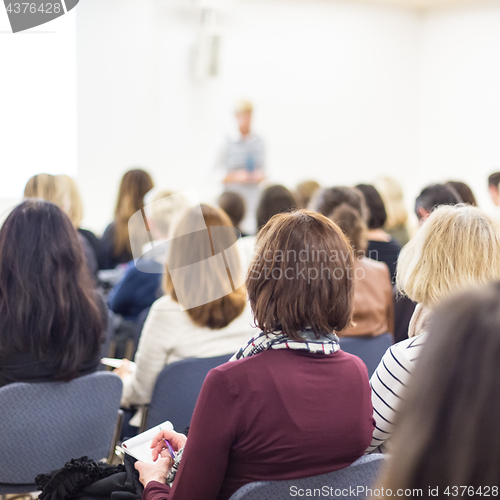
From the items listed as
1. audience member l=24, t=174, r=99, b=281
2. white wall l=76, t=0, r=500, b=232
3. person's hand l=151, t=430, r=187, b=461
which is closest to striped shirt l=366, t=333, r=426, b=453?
person's hand l=151, t=430, r=187, b=461

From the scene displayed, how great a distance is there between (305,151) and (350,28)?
5.67ft

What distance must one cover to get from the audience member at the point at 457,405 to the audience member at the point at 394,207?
11.3 ft

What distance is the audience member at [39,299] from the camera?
1817mm

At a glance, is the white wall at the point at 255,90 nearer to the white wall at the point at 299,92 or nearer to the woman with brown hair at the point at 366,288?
the white wall at the point at 299,92

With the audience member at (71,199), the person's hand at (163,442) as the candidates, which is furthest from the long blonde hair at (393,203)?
the person's hand at (163,442)

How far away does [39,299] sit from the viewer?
183cm

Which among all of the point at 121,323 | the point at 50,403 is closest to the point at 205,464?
the point at 50,403

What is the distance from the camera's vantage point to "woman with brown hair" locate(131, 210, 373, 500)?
1.15 m

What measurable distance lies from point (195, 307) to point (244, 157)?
363 cm

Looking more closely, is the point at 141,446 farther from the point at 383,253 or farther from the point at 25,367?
the point at 383,253

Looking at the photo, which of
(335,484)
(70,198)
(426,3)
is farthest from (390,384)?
(426,3)

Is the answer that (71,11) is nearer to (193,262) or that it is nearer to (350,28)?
(350,28)

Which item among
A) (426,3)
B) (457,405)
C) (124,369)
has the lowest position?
(124,369)

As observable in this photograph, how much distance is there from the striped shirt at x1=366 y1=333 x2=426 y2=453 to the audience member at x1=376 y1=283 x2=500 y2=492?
2.80ft
